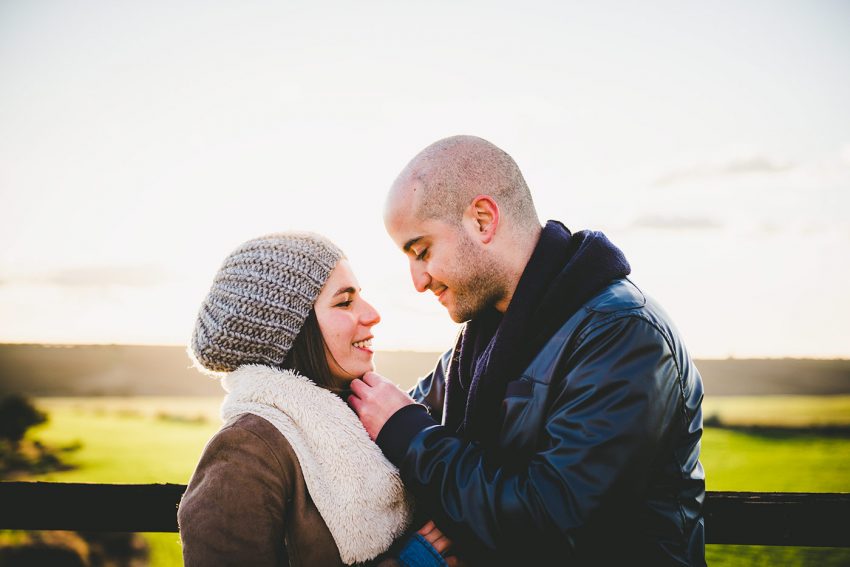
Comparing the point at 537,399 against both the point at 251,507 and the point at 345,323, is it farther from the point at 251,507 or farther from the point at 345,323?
the point at 251,507

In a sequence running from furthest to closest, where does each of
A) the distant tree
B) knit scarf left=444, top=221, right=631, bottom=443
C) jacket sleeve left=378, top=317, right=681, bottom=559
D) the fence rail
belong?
1. the distant tree
2. the fence rail
3. knit scarf left=444, top=221, right=631, bottom=443
4. jacket sleeve left=378, top=317, right=681, bottom=559

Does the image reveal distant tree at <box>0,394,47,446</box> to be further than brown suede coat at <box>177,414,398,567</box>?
Yes

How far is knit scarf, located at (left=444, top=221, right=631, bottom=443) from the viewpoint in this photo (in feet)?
7.13

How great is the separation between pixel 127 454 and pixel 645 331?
10451 millimetres

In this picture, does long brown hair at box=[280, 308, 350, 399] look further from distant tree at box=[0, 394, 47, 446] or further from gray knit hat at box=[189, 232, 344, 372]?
distant tree at box=[0, 394, 47, 446]

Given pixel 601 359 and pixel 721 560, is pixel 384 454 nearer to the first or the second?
pixel 601 359

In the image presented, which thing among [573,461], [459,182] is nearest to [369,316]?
[459,182]

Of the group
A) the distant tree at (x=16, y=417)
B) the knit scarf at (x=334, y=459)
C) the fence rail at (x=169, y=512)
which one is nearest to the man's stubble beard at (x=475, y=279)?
the knit scarf at (x=334, y=459)

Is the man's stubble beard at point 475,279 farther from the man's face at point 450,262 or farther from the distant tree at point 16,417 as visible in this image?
the distant tree at point 16,417

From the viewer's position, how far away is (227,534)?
1727mm

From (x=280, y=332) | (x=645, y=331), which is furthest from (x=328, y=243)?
(x=645, y=331)

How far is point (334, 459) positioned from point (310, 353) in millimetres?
553

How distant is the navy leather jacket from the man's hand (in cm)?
11

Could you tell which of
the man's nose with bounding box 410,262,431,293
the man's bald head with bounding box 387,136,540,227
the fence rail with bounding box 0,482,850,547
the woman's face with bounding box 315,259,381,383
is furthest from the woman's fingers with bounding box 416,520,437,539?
the man's bald head with bounding box 387,136,540,227
